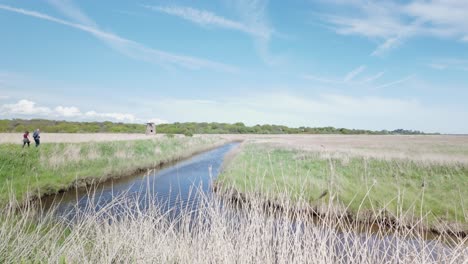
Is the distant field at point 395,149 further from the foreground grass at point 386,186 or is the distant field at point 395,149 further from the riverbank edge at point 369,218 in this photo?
the foreground grass at point 386,186

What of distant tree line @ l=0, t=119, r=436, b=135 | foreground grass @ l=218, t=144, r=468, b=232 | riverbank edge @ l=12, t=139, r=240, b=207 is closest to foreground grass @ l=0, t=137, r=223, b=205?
riverbank edge @ l=12, t=139, r=240, b=207

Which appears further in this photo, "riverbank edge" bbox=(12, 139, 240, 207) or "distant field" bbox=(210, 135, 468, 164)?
"distant field" bbox=(210, 135, 468, 164)

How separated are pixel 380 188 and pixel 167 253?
1188 centimetres

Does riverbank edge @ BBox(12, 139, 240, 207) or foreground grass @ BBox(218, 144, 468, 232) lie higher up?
foreground grass @ BBox(218, 144, 468, 232)

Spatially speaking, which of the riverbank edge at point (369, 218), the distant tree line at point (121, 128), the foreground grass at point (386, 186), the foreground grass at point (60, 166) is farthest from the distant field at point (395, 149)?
the distant tree line at point (121, 128)

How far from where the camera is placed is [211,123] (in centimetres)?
14588

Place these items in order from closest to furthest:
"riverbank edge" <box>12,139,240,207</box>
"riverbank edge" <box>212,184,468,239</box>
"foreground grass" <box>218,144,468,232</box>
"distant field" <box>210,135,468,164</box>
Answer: "riverbank edge" <box>212,184,468,239</box> < "foreground grass" <box>218,144,468,232</box> < "riverbank edge" <box>12,139,240,207</box> < "distant field" <box>210,135,468,164</box>

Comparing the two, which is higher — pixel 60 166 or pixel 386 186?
pixel 60 166

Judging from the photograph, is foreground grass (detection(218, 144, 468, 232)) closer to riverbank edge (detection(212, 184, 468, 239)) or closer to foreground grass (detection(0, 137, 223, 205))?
riverbank edge (detection(212, 184, 468, 239))

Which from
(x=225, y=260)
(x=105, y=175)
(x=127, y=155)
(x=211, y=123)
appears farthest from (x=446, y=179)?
(x=211, y=123)

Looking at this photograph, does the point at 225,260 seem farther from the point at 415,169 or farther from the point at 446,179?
the point at 415,169

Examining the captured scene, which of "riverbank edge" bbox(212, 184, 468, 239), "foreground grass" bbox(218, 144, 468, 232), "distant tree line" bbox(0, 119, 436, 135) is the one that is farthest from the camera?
"distant tree line" bbox(0, 119, 436, 135)

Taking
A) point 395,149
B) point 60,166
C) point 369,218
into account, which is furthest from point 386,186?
point 395,149

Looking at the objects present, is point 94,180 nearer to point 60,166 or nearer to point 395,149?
point 60,166
